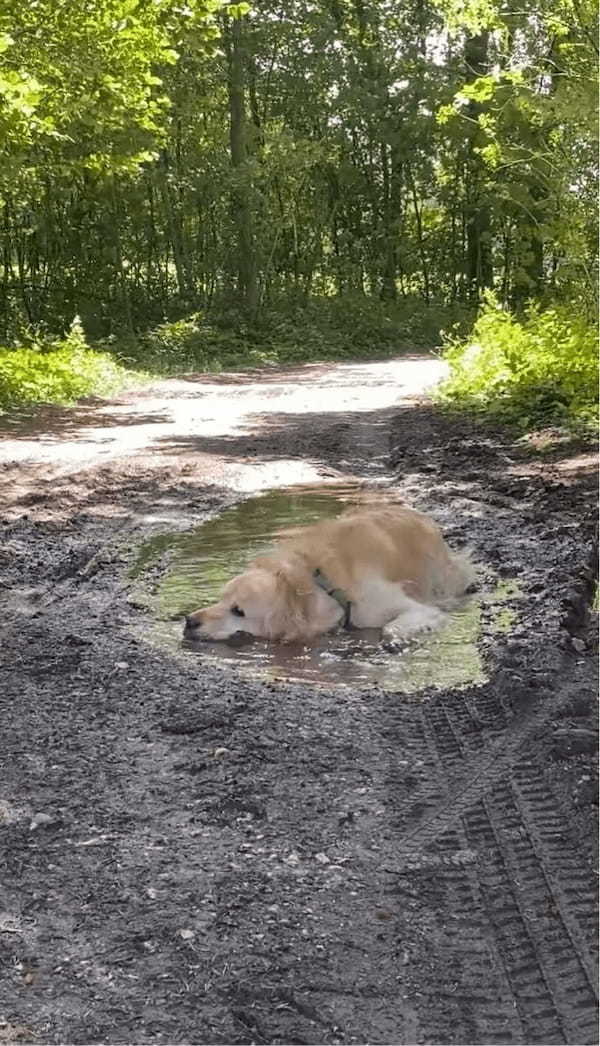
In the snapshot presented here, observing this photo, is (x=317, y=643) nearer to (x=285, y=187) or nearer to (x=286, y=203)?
(x=285, y=187)

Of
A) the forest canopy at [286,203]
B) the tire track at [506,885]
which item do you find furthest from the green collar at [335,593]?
the forest canopy at [286,203]

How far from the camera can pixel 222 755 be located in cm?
387

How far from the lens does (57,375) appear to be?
58.5ft

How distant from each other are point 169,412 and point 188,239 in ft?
66.1

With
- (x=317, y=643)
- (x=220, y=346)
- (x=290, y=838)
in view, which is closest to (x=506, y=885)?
(x=290, y=838)

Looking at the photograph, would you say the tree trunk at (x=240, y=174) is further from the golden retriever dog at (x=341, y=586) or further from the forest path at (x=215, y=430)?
the golden retriever dog at (x=341, y=586)

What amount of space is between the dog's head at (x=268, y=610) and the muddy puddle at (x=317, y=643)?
0.07 metres

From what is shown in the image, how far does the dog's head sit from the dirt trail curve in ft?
0.93

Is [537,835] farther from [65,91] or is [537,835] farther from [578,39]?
[65,91]

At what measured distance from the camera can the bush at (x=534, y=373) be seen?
38.7 ft

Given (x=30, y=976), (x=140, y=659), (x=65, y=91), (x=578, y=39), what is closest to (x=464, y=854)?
(x=30, y=976)

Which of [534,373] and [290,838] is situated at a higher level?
[534,373]

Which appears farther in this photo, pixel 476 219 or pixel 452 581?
pixel 476 219

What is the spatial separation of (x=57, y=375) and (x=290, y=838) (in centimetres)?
1545
